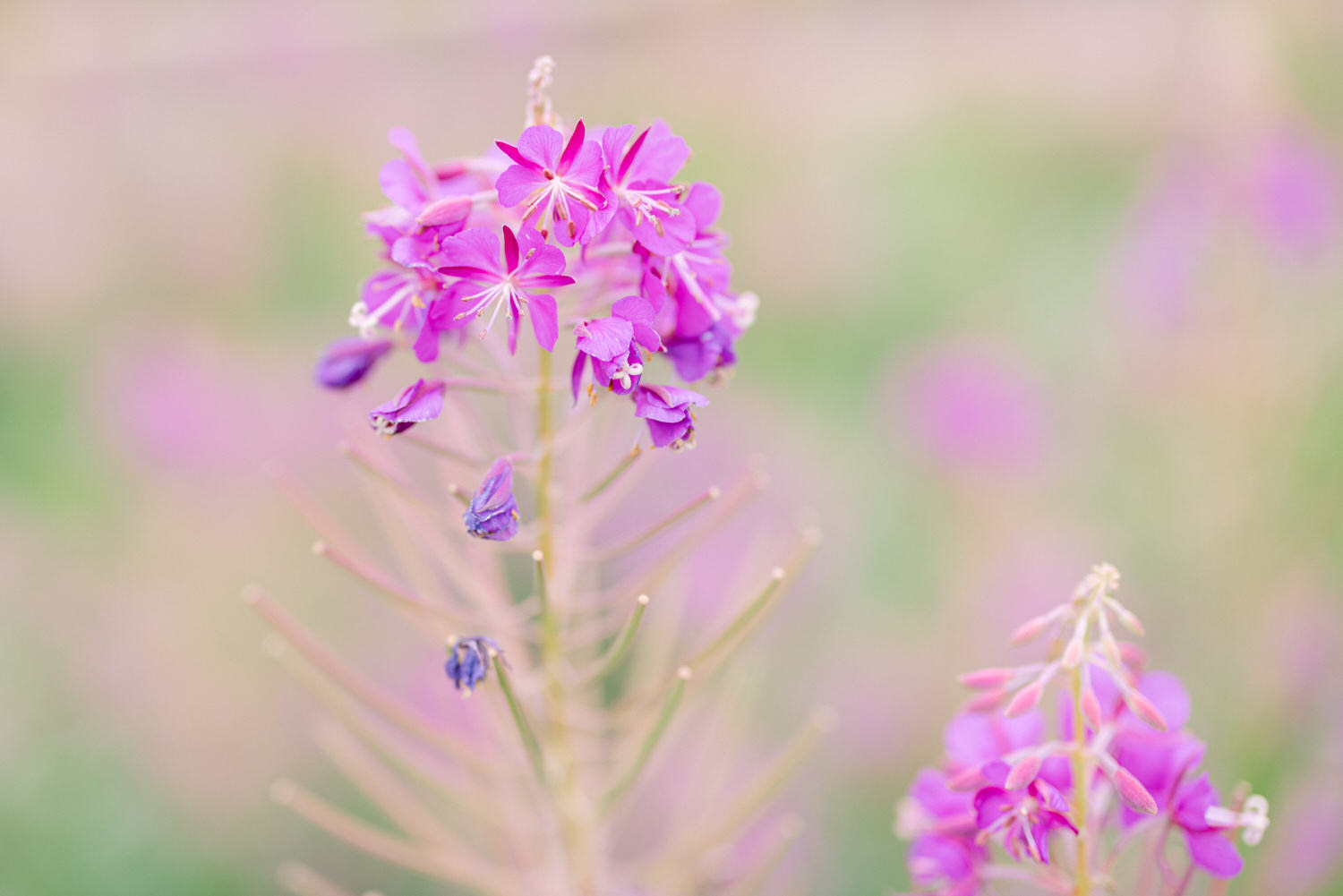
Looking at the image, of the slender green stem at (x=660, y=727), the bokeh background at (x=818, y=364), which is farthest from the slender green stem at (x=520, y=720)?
the bokeh background at (x=818, y=364)

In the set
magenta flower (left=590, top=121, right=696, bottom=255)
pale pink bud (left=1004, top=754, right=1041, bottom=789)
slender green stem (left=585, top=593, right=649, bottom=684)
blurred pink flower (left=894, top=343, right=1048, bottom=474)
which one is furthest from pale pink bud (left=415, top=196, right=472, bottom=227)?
blurred pink flower (left=894, top=343, right=1048, bottom=474)

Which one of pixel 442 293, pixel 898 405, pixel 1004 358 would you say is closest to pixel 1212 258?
pixel 1004 358

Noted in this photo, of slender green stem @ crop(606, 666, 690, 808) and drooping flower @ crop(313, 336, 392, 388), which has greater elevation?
drooping flower @ crop(313, 336, 392, 388)

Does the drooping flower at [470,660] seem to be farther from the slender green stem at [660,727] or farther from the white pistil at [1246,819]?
the white pistil at [1246,819]

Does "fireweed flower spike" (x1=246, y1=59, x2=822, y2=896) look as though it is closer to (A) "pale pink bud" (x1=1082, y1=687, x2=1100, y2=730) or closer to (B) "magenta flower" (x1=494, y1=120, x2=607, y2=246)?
(B) "magenta flower" (x1=494, y1=120, x2=607, y2=246)

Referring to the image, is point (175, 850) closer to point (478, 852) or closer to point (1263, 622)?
point (478, 852)

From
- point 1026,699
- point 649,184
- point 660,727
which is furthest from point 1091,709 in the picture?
point 649,184
